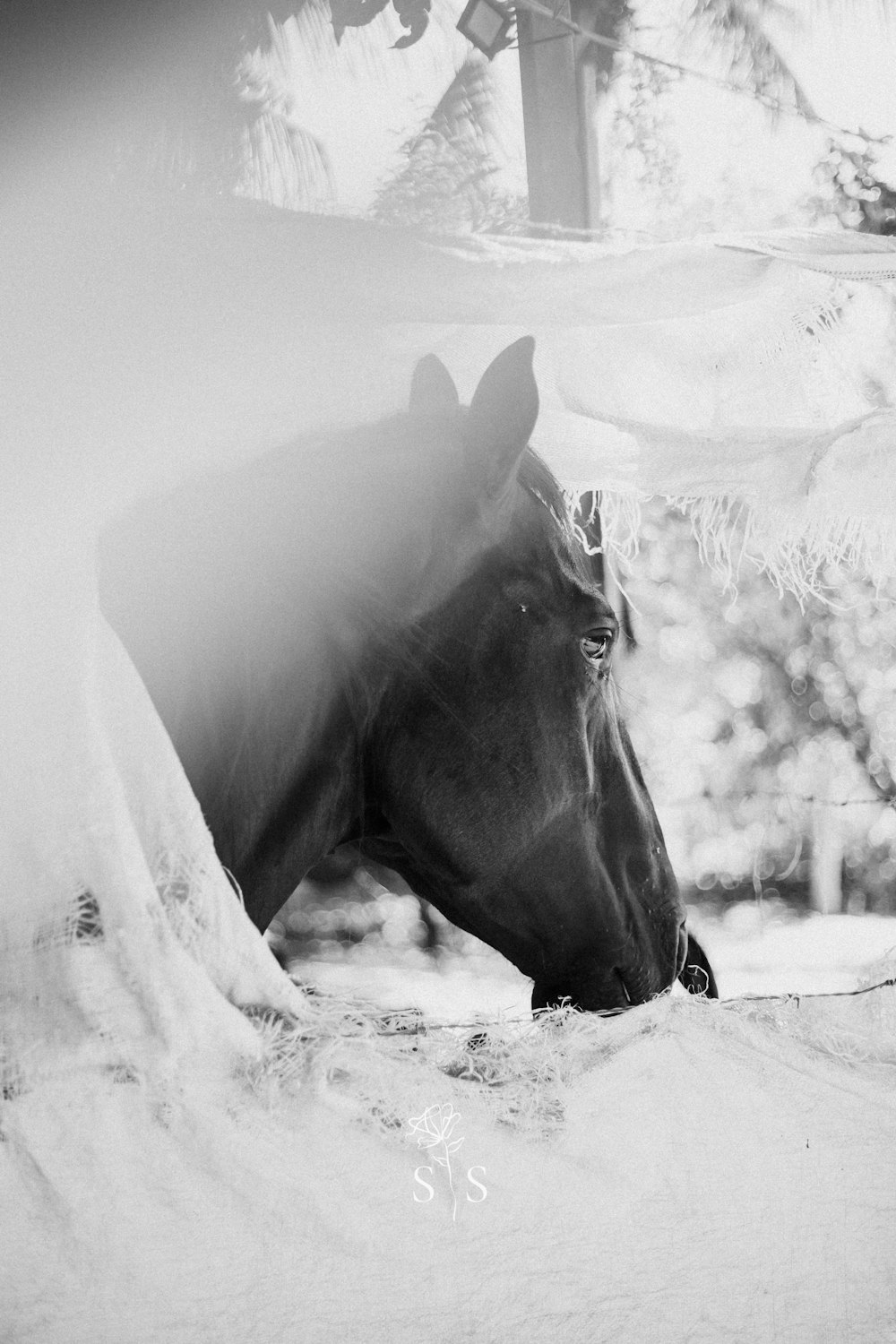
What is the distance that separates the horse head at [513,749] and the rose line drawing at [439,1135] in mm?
270

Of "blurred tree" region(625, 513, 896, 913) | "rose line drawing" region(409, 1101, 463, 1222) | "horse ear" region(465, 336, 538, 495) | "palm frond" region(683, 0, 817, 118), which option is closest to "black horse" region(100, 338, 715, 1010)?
"horse ear" region(465, 336, 538, 495)

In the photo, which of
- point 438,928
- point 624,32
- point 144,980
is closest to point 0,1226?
point 144,980

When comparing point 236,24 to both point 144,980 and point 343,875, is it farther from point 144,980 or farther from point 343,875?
point 343,875

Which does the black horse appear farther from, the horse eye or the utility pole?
the utility pole

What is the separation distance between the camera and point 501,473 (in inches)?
39.7

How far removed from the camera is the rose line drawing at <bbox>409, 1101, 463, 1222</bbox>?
2.72 feet

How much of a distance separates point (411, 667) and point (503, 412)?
26cm

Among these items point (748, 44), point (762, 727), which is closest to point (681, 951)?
point (748, 44)

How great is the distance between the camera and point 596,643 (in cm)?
111

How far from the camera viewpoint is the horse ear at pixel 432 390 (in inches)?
42.2

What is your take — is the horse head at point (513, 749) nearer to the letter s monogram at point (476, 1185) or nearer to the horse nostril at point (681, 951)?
the horse nostril at point (681, 951)

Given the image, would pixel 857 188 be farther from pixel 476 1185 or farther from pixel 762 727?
pixel 762 727

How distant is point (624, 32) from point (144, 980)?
1.84 meters

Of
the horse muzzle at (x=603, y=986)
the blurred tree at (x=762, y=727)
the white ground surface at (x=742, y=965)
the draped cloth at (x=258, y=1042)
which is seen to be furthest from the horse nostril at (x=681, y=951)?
the blurred tree at (x=762, y=727)
